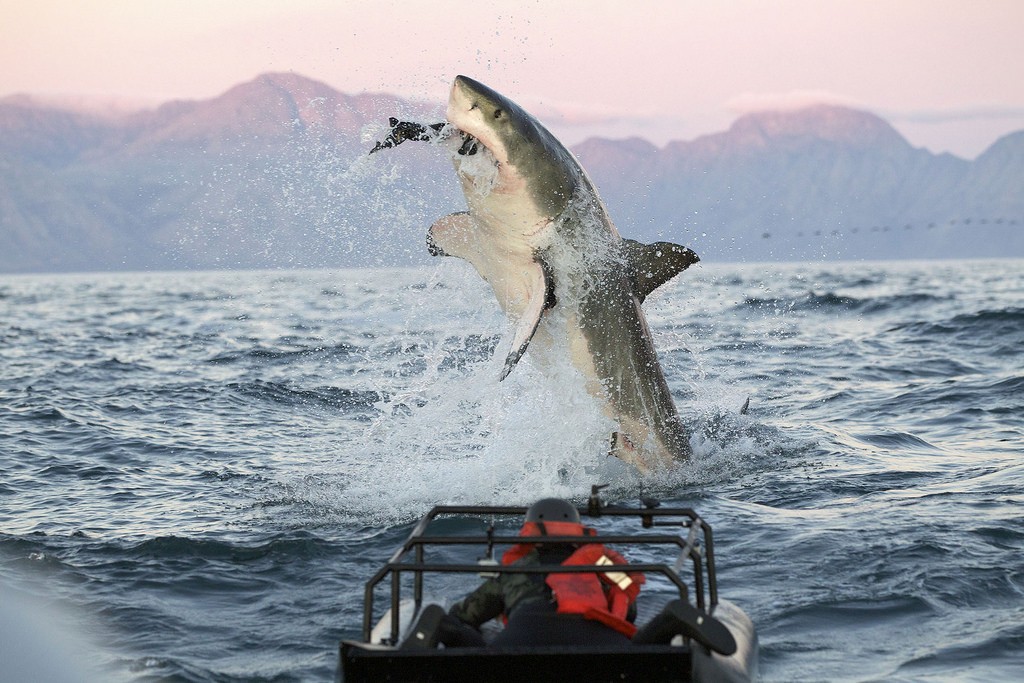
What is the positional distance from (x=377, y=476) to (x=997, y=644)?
6.74 m

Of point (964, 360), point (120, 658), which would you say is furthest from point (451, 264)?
point (964, 360)

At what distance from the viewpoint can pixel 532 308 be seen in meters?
10.2

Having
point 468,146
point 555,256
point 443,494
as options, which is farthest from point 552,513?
point 443,494

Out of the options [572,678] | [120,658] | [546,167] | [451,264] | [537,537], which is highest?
[546,167]

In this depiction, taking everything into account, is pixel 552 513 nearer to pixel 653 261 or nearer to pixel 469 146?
pixel 469 146

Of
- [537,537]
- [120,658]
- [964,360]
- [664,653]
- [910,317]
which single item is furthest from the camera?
[910,317]

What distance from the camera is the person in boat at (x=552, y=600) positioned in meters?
5.62

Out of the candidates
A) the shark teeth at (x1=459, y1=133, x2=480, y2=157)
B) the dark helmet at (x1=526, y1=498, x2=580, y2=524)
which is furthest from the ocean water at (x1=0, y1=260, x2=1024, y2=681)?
the shark teeth at (x1=459, y1=133, x2=480, y2=157)

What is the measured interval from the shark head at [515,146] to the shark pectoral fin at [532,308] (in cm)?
56

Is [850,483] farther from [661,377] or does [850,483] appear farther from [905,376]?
[905,376]

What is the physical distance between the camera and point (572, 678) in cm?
528

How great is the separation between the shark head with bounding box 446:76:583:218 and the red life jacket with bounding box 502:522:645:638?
4571 millimetres

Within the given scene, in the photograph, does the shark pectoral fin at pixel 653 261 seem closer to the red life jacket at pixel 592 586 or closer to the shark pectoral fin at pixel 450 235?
the shark pectoral fin at pixel 450 235

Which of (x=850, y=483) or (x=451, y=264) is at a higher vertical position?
(x=451, y=264)
